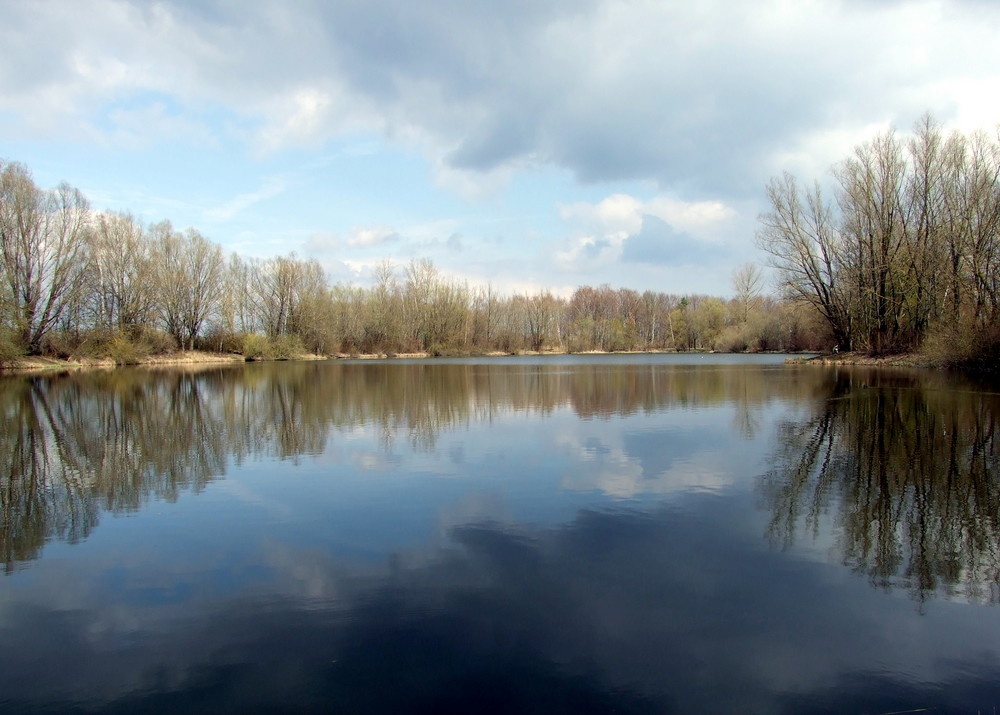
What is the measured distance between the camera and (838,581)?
16.3ft

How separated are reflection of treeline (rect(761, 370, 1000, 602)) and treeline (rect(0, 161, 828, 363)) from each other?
35380 mm

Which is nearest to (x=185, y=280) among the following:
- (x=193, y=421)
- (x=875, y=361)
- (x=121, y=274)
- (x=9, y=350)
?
(x=121, y=274)

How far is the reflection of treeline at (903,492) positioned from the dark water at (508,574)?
44 mm

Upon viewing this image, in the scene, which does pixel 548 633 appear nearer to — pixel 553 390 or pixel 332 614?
pixel 332 614

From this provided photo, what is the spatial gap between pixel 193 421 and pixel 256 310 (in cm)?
5490

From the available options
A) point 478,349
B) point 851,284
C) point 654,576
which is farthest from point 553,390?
point 478,349

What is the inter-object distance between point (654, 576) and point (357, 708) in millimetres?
2701

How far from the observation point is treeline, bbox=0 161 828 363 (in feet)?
130

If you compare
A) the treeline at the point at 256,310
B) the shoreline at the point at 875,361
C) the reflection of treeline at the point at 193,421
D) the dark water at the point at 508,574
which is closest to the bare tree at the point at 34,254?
the treeline at the point at 256,310

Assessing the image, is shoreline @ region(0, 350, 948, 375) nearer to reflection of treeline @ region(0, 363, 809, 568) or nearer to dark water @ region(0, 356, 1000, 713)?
reflection of treeline @ region(0, 363, 809, 568)

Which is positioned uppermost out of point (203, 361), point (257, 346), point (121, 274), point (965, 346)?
point (121, 274)

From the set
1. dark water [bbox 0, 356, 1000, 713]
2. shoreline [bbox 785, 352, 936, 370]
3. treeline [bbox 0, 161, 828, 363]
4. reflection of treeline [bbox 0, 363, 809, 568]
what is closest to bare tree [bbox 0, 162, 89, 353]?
treeline [bbox 0, 161, 828, 363]

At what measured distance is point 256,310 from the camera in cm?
6588

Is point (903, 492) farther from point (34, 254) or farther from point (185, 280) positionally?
point (185, 280)
